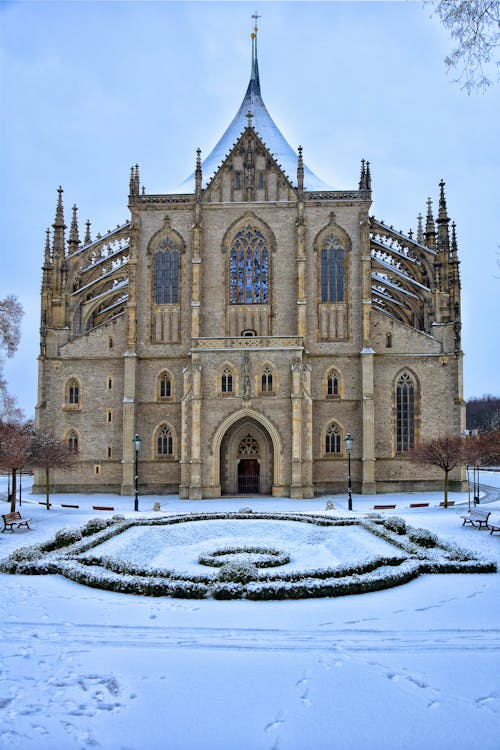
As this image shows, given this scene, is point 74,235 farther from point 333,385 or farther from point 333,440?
point 333,440

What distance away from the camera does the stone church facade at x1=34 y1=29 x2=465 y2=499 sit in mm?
39781

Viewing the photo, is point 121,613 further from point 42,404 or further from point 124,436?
point 42,404

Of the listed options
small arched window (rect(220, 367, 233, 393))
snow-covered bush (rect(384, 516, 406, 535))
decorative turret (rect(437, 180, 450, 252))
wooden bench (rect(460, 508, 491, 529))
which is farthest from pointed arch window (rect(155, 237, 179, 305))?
wooden bench (rect(460, 508, 491, 529))

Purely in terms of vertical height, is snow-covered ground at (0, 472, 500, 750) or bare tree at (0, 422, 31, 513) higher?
bare tree at (0, 422, 31, 513)

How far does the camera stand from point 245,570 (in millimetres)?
15070

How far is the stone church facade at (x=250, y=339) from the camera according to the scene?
39.8 meters

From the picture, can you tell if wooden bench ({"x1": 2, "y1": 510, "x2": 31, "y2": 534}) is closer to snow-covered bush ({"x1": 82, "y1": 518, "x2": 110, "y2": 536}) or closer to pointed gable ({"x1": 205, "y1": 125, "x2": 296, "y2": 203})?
snow-covered bush ({"x1": 82, "y1": 518, "x2": 110, "y2": 536})

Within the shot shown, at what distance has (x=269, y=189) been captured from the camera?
1651 inches

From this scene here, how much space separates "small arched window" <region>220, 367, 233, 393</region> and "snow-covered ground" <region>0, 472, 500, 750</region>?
23697mm

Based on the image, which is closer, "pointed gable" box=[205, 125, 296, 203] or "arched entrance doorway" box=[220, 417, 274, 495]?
"arched entrance doorway" box=[220, 417, 274, 495]

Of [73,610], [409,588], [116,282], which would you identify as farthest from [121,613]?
[116,282]

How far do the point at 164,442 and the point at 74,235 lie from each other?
20.3 metres

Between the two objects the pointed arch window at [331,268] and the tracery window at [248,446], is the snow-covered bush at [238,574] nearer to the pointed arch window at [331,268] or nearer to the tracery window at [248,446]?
the tracery window at [248,446]

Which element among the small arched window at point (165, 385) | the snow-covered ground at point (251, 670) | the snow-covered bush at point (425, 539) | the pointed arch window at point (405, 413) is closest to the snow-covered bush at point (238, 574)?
the snow-covered ground at point (251, 670)
